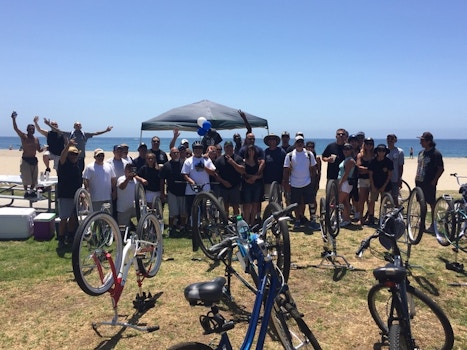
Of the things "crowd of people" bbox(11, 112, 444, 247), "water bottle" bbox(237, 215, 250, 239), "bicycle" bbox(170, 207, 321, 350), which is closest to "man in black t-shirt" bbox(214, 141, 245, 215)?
"crowd of people" bbox(11, 112, 444, 247)

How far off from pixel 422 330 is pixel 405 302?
53.8 inches

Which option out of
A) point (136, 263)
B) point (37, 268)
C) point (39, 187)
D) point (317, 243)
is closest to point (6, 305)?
point (37, 268)

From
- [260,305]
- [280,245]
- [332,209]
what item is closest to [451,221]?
[332,209]

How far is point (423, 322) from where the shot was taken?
162 inches

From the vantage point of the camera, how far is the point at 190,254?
21.9 feet

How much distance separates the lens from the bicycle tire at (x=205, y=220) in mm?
5383

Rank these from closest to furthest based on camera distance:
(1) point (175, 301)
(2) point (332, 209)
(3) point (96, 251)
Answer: (3) point (96, 251), (1) point (175, 301), (2) point (332, 209)

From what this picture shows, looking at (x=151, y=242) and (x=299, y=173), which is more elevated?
(x=299, y=173)

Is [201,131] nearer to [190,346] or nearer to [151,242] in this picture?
[151,242]

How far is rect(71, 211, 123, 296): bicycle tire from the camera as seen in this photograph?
3.60 meters

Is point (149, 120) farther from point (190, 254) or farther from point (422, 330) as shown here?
→ point (422, 330)

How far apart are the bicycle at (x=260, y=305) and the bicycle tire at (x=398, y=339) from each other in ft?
1.97

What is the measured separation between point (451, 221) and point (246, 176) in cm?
391

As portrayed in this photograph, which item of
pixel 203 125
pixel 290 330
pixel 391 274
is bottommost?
pixel 290 330
